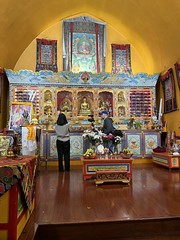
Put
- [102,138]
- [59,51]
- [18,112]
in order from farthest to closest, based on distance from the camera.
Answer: [59,51], [18,112], [102,138]

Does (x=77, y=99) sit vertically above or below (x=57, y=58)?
below

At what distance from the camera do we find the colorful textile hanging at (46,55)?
25.4ft

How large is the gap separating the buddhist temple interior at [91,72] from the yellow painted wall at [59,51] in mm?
37

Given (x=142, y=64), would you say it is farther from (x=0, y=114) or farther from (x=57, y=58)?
(x=0, y=114)

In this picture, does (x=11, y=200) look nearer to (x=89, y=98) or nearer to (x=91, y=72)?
(x=89, y=98)

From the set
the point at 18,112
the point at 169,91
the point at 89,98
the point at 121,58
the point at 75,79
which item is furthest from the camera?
the point at 121,58

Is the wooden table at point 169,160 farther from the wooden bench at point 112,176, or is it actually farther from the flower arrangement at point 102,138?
the wooden bench at point 112,176

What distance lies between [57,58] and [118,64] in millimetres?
2386

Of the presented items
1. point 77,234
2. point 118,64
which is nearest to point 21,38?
point 118,64

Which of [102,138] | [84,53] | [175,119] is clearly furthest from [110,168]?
[84,53]

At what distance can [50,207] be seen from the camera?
7.93 ft

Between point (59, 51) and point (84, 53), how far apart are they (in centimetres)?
98

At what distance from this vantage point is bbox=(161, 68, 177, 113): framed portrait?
6234mm

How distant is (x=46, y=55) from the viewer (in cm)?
786
